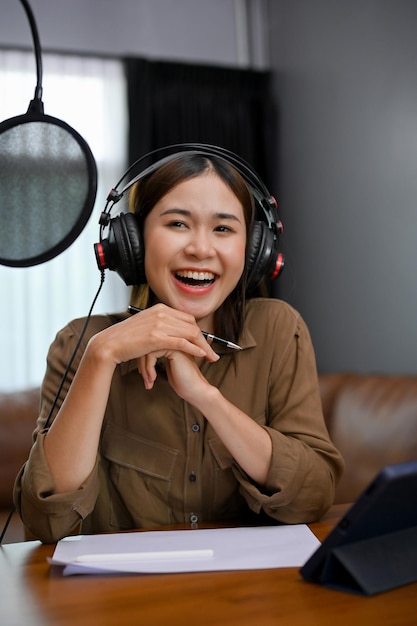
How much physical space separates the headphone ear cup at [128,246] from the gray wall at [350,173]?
1.78 metres

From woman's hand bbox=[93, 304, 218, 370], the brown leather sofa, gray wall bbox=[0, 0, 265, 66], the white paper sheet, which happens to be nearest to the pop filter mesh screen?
woman's hand bbox=[93, 304, 218, 370]

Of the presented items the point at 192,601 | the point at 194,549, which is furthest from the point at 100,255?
the point at 192,601

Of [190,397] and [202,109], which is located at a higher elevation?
[202,109]

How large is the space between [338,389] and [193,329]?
133 cm

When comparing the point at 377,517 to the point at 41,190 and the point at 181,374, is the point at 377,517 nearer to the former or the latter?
the point at 181,374

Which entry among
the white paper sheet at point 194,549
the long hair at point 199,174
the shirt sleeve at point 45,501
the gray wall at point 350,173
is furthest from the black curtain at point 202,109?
the white paper sheet at point 194,549

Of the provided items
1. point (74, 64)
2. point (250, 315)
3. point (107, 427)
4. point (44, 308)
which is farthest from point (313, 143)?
point (107, 427)

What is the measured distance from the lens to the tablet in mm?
729

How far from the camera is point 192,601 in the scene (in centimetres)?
80

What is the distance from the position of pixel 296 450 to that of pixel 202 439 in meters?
0.20

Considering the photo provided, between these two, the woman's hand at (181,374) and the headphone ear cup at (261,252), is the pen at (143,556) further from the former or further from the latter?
the headphone ear cup at (261,252)

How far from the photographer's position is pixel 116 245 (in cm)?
136

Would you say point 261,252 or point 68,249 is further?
point 68,249

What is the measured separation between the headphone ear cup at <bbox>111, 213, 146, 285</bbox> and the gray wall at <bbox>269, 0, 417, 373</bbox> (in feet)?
5.84
